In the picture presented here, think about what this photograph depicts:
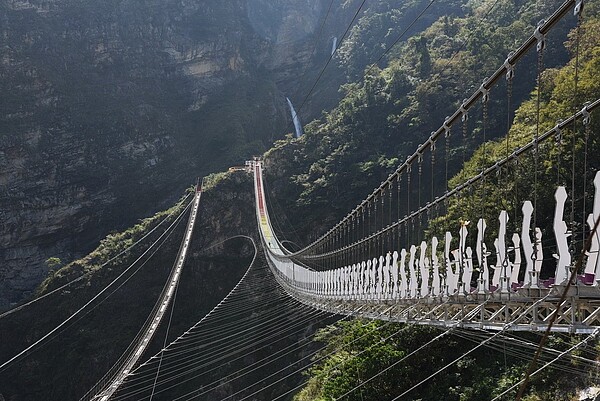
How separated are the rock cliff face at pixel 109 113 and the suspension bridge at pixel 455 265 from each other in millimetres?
12200

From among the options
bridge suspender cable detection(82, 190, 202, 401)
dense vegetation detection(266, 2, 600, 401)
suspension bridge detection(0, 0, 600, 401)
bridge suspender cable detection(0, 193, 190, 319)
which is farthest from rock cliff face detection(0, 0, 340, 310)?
dense vegetation detection(266, 2, 600, 401)

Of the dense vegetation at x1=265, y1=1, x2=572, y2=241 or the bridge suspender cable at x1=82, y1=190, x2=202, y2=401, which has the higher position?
the dense vegetation at x1=265, y1=1, x2=572, y2=241

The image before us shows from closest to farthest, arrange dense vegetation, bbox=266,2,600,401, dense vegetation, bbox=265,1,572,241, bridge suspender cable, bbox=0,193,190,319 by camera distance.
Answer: dense vegetation, bbox=266,2,600,401 < dense vegetation, bbox=265,1,572,241 < bridge suspender cable, bbox=0,193,190,319

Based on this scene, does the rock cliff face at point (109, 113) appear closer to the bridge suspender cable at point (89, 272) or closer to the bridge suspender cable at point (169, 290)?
the bridge suspender cable at point (89, 272)

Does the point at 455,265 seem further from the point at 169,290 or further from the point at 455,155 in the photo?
the point at 169,290

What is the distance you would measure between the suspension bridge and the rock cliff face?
12.2 metres

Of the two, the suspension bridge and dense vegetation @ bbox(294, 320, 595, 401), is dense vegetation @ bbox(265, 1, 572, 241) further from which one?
dense vegetation @ bbox(294, 320, 595, 401)

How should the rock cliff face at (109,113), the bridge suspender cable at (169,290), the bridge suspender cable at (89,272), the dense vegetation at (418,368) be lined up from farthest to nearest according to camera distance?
the rock cliff face at (109,113)
the bridge suspender cable at (89,272)
the bridge suspender cable at (169,290)
the dense vegetation at (418,368)

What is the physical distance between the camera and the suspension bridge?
5.66 m

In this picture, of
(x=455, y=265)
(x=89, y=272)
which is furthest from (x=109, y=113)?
(x=455, y=265)

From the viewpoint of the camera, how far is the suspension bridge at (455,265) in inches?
223

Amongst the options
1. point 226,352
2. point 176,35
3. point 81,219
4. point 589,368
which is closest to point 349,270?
point 589,368

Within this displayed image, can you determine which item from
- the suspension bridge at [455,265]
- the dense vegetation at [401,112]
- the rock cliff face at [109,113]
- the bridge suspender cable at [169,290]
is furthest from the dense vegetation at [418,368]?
the rock cliff face at [109,113]

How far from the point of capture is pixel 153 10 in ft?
187
